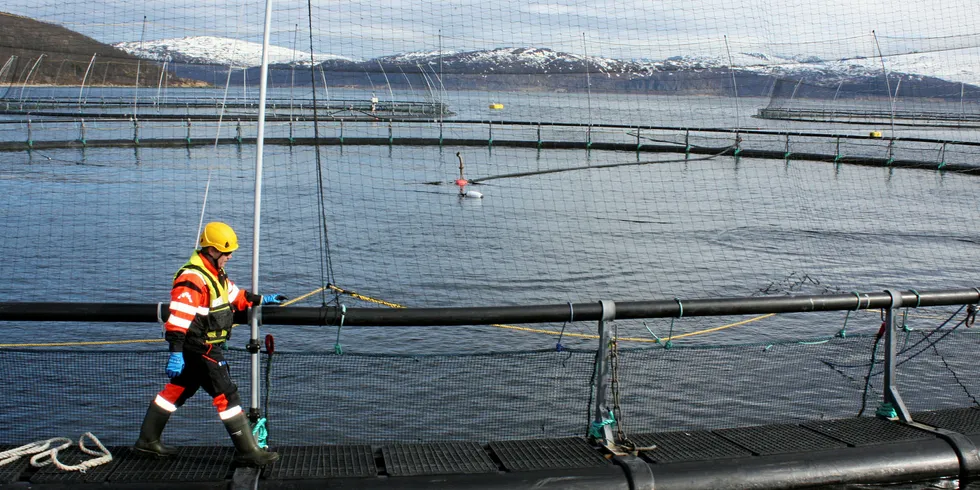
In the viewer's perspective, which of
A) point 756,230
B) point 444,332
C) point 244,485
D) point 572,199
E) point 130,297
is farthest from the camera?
point 572,199

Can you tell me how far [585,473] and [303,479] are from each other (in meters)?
1.77

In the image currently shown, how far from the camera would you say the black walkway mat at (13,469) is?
5336 millimetres

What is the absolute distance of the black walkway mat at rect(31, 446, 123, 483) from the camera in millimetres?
5359

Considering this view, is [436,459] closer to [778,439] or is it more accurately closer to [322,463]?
[322,463]

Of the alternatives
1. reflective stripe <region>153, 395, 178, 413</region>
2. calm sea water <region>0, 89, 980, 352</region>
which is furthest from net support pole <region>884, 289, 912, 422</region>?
reflective stripe <region>153, 395, 178, 413</region>

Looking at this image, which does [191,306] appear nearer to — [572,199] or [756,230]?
[756,230]

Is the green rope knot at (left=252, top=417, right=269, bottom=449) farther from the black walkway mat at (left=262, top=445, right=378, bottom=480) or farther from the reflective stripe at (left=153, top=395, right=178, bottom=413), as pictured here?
the reflective stripe at (left=153, top=395, right=178, bottom=413)

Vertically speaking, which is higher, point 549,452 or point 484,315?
point 484,315

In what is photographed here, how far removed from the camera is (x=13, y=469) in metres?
5.48

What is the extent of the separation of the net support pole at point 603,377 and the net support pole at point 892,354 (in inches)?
88.3

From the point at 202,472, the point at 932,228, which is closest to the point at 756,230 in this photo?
the point at 932,228

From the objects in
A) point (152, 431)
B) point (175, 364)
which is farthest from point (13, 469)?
point (175, 364)

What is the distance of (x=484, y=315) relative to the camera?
6.07m

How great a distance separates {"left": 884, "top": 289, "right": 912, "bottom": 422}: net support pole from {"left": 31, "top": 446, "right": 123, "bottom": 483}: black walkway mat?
18.2ft
